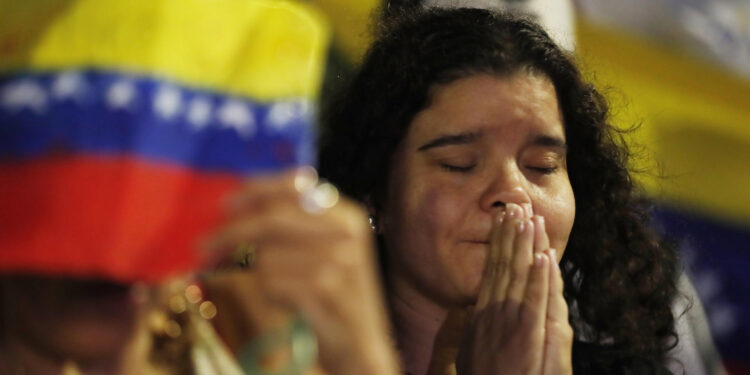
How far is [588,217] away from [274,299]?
1.13 m

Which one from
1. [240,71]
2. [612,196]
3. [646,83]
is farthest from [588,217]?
[646,83]

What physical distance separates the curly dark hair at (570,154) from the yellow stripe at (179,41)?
0.75m

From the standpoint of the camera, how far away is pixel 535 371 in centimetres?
165

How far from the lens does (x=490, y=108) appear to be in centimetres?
177

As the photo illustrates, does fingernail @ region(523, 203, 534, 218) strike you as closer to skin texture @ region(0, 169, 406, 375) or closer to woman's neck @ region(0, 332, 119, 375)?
skin texture @ region(0, 169, 406, 375)

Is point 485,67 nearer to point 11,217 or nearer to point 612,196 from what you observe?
point 612,196

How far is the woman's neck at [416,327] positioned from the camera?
5.86 feet

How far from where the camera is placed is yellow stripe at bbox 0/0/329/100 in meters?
1.06

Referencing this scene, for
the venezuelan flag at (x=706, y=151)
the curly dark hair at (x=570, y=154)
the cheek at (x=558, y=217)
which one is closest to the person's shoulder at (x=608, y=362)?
the curly dark hair at (x=570, y=154)

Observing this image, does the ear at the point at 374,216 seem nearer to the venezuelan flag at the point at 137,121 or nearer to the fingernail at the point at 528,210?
the fingernail at the point at 528,210

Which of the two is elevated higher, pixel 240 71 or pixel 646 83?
pixel 646 83

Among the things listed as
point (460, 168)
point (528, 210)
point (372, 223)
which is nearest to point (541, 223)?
point (528, 210)

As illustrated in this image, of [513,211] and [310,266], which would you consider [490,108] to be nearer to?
[513,211]

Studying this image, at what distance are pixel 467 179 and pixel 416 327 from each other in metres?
0.22
